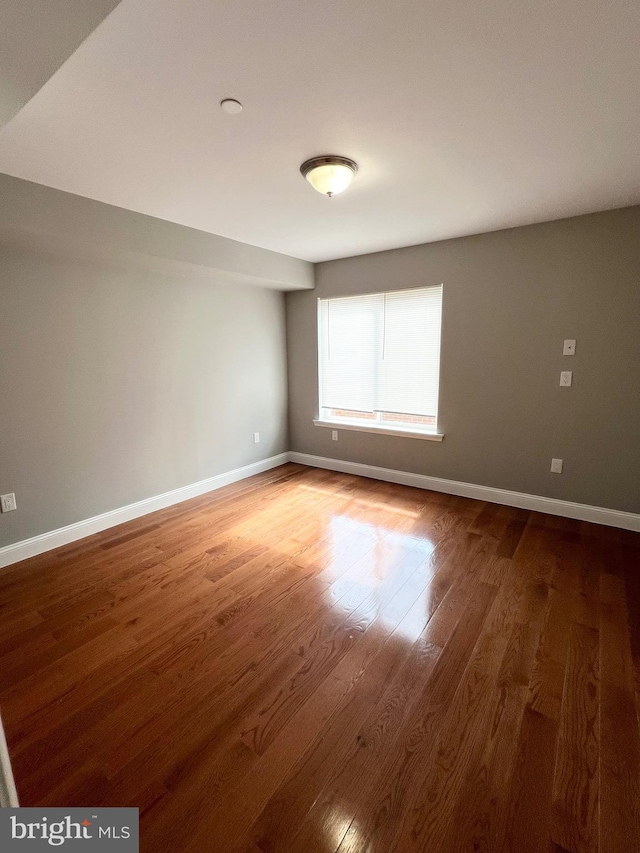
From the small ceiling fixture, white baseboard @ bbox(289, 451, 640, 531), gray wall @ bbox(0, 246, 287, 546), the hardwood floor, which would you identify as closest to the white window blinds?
white baseboard @ bbox(289, 451, 640, 531)

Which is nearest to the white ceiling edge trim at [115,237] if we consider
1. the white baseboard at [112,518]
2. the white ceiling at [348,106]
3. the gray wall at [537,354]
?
the white ceiling at [348,106]

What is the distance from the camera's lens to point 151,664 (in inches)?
66.8

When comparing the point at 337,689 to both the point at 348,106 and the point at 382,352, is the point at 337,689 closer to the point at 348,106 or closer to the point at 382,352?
the point at 348,106

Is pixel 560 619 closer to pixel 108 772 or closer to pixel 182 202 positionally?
pixel 108 772

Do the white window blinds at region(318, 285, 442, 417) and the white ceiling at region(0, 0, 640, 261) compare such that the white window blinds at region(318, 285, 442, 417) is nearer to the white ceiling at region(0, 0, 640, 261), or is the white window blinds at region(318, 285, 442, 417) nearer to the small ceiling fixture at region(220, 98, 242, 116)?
the white ceiling at region(0, 0, 640, 261)

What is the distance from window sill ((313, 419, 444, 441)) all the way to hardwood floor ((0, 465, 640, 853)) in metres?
1.14

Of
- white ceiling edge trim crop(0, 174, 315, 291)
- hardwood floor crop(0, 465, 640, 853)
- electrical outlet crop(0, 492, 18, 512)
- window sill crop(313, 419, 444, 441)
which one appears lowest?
Answer: hardwood floor crop(0, 465, 640, 853)

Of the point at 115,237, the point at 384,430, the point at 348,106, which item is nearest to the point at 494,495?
the point at 384,430

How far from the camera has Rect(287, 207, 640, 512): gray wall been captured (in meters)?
2.74

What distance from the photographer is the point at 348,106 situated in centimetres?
152

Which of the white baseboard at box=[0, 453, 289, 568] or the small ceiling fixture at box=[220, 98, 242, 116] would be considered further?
the white baseboard at box=[0, 453, 289, 568]

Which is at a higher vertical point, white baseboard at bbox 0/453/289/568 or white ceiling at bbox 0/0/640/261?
white ceiling at bbox 0/0/640/261

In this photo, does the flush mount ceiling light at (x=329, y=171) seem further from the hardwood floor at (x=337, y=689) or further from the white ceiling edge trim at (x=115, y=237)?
the hardwood floor at (x=337, y=689)

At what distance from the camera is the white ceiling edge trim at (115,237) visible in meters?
2.11
